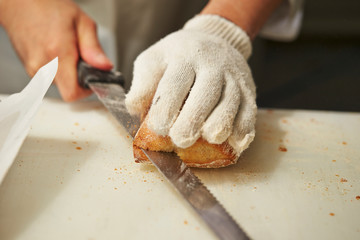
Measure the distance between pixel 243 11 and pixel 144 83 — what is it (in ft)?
1.60

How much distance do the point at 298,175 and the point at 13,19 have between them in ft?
3.61

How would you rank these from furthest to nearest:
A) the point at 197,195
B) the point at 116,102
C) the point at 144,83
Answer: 1. the point at 116,102
2. the point at 144,83
3. the point at 197,195

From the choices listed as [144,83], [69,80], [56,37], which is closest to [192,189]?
[144,83]

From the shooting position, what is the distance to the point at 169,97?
2.33ft

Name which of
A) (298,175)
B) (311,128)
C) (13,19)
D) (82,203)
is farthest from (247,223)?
(13,19)

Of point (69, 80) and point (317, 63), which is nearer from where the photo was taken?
point (69, 80)

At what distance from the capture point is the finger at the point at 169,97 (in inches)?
27.5

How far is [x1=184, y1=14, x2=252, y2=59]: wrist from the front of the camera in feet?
3.23

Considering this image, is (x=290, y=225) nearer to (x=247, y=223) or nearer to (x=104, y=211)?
(x=247, y=223)

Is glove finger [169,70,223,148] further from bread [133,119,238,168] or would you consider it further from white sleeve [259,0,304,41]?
white sleeve [259,0,304,41]

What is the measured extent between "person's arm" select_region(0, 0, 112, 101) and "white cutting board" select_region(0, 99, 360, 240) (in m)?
0.18

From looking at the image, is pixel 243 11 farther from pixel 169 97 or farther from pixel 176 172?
pixel 176 172

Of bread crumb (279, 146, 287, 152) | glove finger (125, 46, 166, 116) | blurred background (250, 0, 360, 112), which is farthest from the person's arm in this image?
blurred background (250, 0, 360, 112)

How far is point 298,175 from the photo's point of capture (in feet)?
2.51
